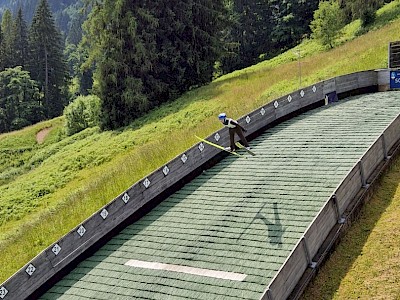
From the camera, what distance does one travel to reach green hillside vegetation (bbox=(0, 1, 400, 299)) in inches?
617

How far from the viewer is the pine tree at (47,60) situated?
231ft

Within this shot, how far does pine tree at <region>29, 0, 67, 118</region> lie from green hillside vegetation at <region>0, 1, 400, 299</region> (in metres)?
38.7

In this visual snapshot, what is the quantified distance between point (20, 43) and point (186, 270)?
75.4 meters

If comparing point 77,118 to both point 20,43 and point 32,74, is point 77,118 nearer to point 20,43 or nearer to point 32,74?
point 32,74

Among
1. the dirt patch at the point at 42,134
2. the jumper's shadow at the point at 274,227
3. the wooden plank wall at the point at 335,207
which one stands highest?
the wooden plank wall at the point at 335,207

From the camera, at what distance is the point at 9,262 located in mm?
13430

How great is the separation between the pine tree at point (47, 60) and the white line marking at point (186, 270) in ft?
202

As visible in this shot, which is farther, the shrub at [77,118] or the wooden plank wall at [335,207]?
the shrub at [77,118]

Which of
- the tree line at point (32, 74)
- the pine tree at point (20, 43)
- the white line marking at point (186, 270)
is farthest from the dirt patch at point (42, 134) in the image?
the white line marking at point (186, 270)

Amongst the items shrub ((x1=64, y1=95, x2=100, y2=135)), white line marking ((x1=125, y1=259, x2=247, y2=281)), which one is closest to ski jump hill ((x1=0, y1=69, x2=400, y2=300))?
white line marking ((x1=125, y1=259, x2=247, y2=281))

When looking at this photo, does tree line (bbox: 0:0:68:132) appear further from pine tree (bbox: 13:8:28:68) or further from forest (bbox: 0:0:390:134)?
forest (bbox: 0:0:390:134)

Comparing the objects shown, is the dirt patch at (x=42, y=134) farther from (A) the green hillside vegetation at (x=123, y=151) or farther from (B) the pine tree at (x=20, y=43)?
(B) the pine tree at (x=20, y=43)

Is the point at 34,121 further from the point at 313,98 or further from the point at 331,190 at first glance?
the point at 331,190

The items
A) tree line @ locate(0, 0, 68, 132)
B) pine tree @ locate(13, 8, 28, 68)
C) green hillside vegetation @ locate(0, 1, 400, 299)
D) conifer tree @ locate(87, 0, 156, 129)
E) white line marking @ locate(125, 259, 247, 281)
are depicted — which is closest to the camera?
A: white line marking @ locate(125, 259, 247, 281)
